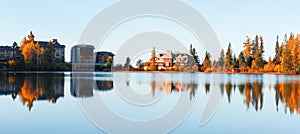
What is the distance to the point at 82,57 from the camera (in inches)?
3049

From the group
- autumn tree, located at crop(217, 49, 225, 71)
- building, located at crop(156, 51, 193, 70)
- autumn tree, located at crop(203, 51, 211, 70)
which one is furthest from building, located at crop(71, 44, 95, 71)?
autumn tree, located at crop(217, 49, 225, 71)

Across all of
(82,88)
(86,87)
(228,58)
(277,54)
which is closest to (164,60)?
(228,58)

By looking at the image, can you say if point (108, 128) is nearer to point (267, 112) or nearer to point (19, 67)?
point (267, 112)

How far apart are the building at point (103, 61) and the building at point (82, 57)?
5.90ft

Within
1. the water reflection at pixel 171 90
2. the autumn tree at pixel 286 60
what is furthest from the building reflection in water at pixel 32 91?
the autumn tree at pixel 286 60

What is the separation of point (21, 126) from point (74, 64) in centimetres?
7028

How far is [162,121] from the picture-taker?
9180mm

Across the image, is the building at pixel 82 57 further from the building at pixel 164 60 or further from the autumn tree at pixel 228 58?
the autumn tree at pixel 228 58

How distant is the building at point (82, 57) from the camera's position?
75.6 meters

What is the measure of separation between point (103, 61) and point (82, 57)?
10.1m

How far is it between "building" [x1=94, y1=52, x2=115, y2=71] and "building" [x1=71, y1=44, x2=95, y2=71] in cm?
180

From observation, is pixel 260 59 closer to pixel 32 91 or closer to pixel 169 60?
pixel 169 60

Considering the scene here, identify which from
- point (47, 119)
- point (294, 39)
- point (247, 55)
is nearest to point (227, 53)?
point (247, 55)

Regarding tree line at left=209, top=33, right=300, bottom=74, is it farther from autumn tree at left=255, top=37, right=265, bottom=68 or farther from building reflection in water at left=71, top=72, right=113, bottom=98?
building reflection in water at left=71, top=72, right=113, bottom=98
